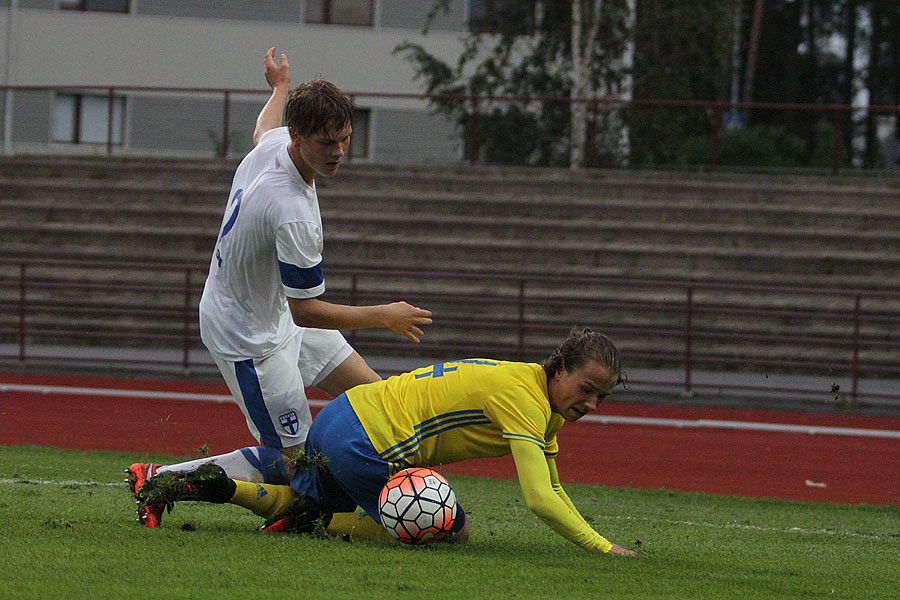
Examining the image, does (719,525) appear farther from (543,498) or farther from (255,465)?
(255,465)

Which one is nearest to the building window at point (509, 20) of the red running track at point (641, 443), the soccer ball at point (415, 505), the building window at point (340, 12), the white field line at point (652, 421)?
the building window at point (340, 12)

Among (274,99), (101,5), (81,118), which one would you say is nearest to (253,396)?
(274,99)

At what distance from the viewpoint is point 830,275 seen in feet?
58.5

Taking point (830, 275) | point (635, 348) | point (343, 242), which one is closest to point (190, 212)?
point (343, 242)

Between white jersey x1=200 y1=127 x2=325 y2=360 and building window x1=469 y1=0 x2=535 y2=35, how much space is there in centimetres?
1967

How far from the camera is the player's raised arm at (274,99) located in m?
5.78

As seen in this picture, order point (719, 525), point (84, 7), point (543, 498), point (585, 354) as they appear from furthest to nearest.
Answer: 1. point (84, 7)
2. point (719, 525)
3. point (585, 354)
4. point (543, 498)

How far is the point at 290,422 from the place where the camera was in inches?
211

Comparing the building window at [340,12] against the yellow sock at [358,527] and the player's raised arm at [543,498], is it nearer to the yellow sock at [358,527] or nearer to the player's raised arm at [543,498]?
the yellow sock at [358,527]

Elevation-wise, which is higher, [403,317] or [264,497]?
[403,317]

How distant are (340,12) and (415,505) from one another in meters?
25.8

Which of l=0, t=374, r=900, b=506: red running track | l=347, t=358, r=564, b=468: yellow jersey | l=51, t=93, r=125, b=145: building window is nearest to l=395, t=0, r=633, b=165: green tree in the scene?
l=51, t=93, r=125, b=145: building window

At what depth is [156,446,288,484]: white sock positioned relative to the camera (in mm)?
5465

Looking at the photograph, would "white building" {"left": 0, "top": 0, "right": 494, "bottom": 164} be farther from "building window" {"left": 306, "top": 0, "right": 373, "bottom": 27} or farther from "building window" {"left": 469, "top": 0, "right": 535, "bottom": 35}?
"building window" {"left": 469, "top": 0, "right": 535, "bottom": 35}
